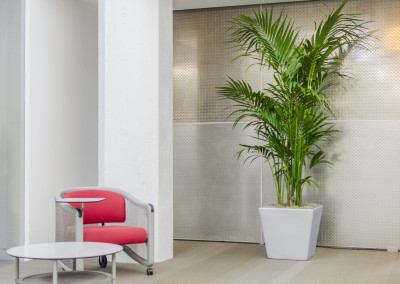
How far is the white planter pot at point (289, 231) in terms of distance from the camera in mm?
5855

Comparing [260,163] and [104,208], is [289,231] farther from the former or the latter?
[104,208]

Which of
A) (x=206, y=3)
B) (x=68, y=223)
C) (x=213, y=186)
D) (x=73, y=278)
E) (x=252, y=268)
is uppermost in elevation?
(x=206, y=3)

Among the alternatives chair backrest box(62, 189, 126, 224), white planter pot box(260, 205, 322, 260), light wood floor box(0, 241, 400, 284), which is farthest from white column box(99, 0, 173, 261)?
white planter pot box(260, 205, 322, 260)

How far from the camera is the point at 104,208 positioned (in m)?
5.46

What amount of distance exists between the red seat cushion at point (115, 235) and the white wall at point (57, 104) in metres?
1.37

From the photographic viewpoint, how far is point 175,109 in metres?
7.46

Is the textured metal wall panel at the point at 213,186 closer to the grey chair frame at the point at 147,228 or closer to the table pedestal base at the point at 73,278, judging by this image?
the grey chair frame at the point at 147,228

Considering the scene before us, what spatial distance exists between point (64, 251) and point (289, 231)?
2.73m

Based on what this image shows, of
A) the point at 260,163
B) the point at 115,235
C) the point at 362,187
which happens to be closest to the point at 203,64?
the point at 260,163

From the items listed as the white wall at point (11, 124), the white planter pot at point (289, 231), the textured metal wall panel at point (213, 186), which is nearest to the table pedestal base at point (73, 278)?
the white wall at point (11, 124)

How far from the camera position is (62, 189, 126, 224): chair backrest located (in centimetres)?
543

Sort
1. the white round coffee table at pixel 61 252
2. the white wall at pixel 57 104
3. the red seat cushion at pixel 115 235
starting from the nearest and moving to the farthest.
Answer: the white round coffee table at pixel 61 252, the red seat cushion at pixel 115 235, the white wall at pixel 57 104

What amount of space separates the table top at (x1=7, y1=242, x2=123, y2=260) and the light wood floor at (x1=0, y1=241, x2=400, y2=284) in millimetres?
977

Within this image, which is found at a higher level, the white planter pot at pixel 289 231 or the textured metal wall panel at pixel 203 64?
the textured metal wall panel at pixel 203 64
